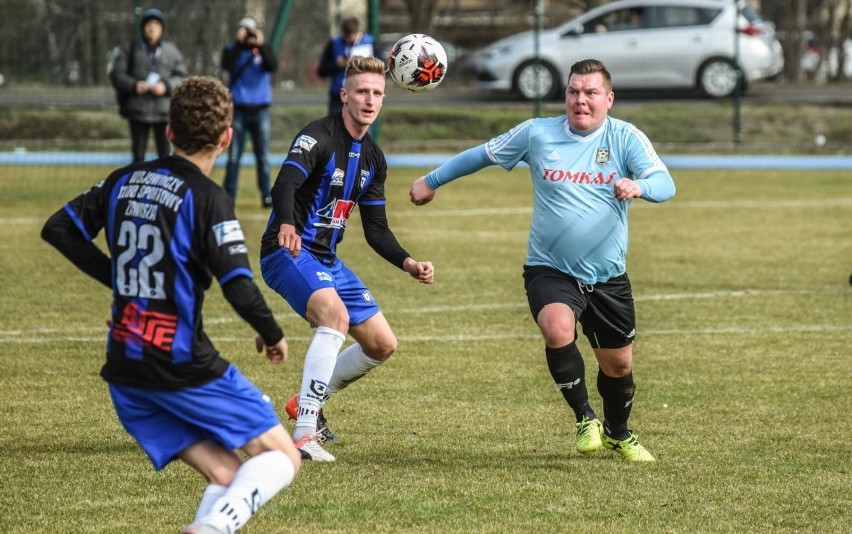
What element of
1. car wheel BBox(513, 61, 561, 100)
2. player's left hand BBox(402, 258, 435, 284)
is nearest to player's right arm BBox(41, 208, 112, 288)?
player's left hand BBox(402, 258, 435, 284)

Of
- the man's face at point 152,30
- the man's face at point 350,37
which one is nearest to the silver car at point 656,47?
the man's face at point 350,37

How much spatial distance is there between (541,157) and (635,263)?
6.67 metres

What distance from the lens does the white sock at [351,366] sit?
6883mm

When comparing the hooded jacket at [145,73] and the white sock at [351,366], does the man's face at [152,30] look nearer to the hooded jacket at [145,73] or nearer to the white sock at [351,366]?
the hooded jacket at [145,73]

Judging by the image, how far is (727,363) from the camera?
8812 mm

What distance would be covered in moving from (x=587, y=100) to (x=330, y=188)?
4.49 feet

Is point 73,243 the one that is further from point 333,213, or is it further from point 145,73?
point 145,73

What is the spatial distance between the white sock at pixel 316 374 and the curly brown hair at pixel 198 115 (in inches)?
81.9

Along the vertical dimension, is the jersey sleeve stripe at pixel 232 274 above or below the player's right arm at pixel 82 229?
below

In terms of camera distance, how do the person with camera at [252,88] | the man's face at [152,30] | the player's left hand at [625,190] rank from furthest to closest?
1. the person with camera at [252,88]
2. the man's face at [152,30]
3. the player's left hand at [625,190]

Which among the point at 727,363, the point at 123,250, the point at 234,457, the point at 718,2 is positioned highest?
the point at 718,2

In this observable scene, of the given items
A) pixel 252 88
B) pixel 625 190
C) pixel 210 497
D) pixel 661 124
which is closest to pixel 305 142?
pixel 625 190

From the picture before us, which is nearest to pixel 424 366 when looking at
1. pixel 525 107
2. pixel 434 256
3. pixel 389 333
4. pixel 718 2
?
pixel 389 333

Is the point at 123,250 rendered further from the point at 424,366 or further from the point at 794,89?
the point at 794,89
